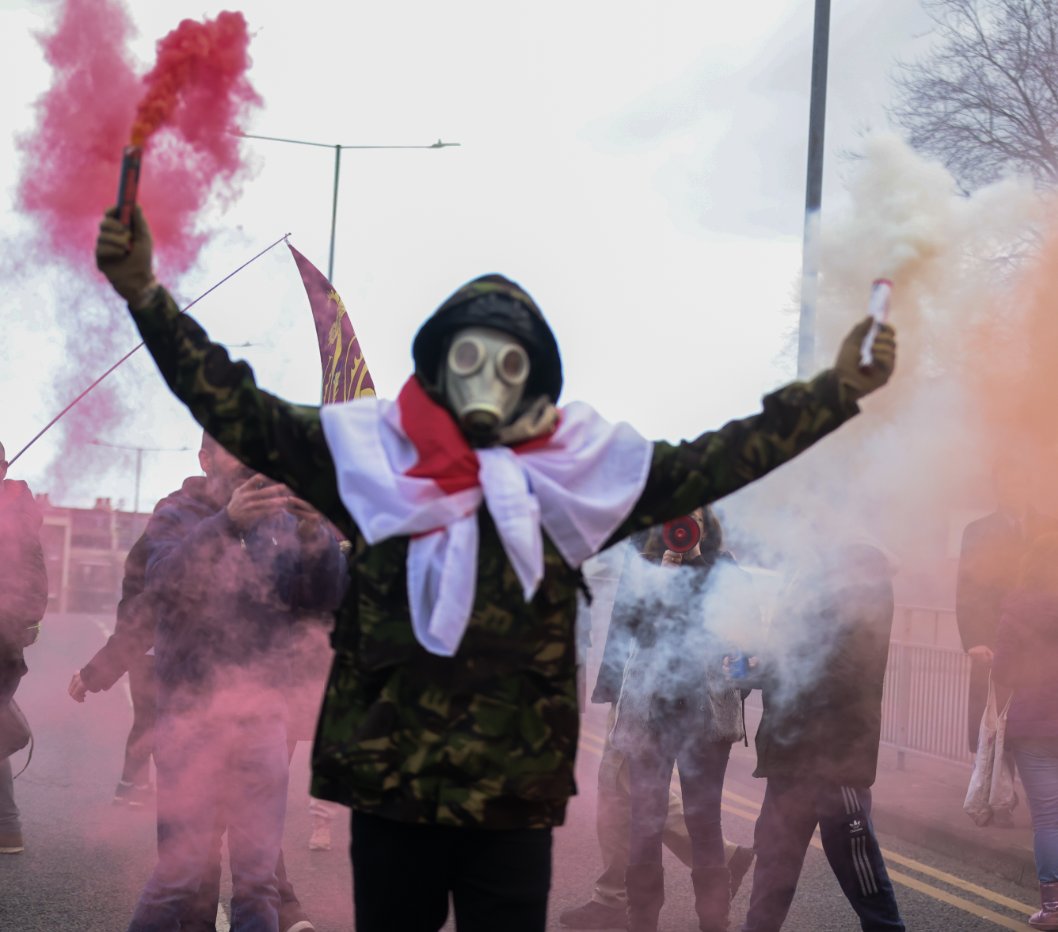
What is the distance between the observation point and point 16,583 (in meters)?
6.51

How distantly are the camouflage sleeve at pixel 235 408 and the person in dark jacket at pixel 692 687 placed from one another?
3009 mm

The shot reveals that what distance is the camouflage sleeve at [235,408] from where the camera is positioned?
2.87 meters

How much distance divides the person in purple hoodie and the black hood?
397 cm

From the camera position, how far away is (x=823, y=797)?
5.15 m

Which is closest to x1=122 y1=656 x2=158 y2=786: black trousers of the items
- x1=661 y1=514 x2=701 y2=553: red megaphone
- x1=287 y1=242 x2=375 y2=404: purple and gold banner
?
x1=287 y1=242 x2=375 y2=404: purple and gold banner

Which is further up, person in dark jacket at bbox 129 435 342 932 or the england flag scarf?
the england flag scarf

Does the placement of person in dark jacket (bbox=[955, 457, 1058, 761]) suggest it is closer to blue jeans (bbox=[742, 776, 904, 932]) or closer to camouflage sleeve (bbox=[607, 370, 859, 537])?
blue jeans (bbox=[742, 776, 904, 932])

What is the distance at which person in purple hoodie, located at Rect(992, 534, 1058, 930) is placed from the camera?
20.1ft

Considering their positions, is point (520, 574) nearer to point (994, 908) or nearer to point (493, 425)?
point (493, 425)

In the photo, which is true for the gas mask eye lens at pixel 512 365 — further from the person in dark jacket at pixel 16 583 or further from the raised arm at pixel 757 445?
the person in dark jacket at pixel 16 583

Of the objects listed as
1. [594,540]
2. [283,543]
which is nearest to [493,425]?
[594,540]

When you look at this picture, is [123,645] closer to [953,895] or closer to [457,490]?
[457,490]

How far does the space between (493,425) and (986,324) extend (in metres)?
2.64

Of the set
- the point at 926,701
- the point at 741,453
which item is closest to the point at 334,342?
the point at 741,453
